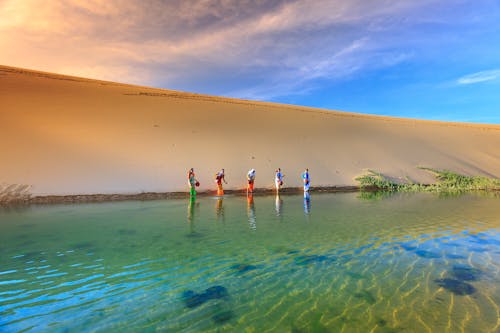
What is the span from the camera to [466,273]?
551cm

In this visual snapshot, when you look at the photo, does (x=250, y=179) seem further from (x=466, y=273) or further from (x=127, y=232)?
(x=466, y=273)

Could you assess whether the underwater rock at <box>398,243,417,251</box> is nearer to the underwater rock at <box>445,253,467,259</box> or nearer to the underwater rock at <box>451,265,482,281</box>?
the underwater rock at <box>445,253,467,259</box>

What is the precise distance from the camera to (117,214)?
42.4 ft

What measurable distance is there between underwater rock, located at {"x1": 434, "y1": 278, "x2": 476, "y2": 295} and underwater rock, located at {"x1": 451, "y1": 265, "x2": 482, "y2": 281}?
0.24m

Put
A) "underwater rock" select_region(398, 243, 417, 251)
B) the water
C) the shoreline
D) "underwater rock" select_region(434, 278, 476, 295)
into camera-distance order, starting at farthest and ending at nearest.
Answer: the shoreline → "underwater rock" select_region(398, 243, 417, 251) → "underwater rock" select_region(434, 278, 476, 295) → the water

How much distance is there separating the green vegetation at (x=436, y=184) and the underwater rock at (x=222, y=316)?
2145 centimetres

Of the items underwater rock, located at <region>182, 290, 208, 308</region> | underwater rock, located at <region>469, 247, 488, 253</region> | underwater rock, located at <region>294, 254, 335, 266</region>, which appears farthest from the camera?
underwater rock, located at <region>469, 247, 488, 253</region>

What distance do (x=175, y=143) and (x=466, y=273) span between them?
2213 cm

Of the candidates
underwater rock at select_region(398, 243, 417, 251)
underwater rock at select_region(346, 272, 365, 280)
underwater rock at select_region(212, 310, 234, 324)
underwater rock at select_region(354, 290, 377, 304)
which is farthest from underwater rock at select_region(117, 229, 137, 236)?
underwater rock at select_region(398, 243, 417, 251)

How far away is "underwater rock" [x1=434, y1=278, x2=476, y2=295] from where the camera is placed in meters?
4.76

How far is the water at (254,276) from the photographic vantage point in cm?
403

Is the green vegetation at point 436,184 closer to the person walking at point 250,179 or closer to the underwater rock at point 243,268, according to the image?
the person walking at point 250,179

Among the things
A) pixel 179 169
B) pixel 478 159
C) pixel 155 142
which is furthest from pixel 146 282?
pixel 478 159

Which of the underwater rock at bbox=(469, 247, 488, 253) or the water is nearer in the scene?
the water
